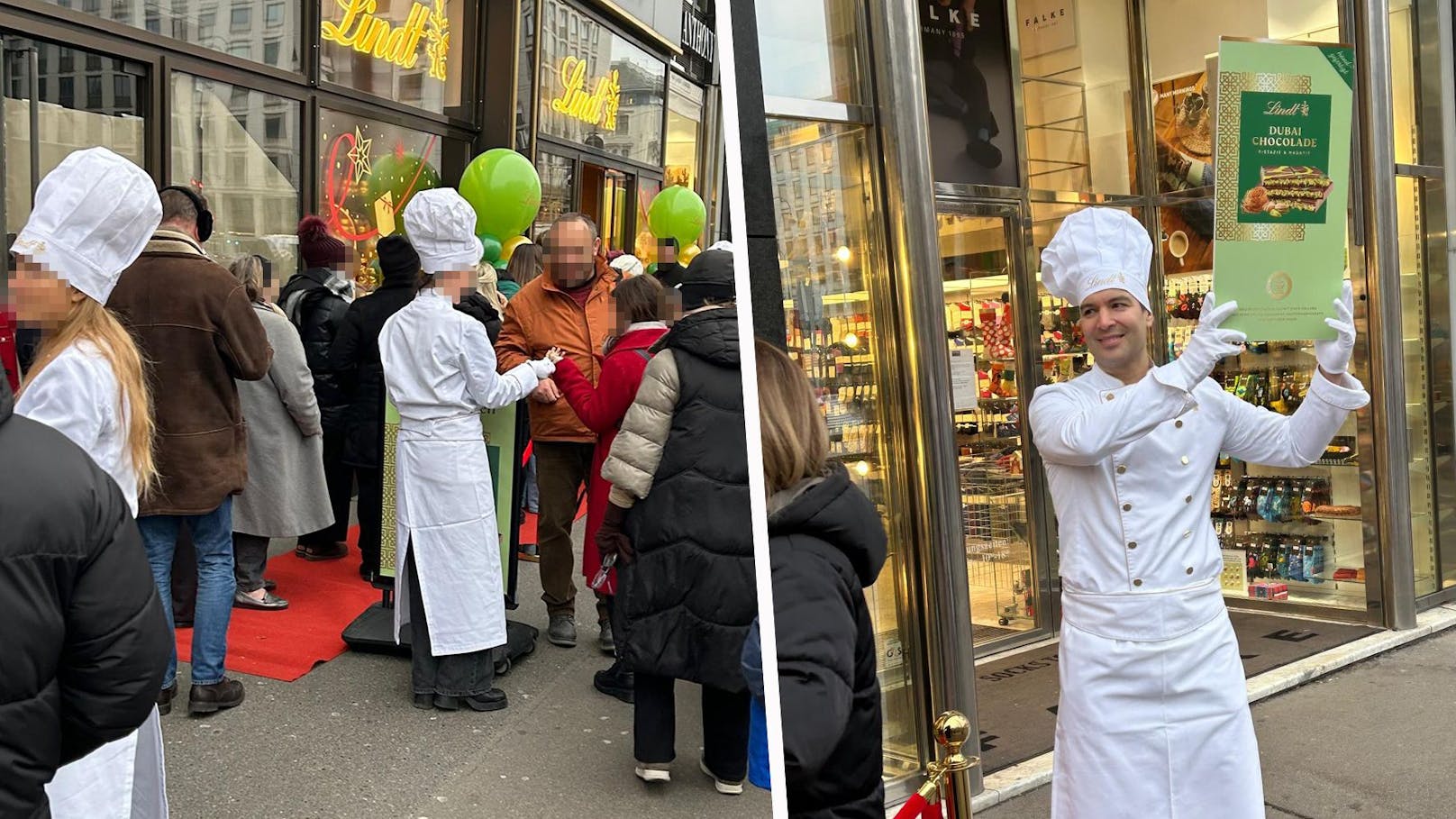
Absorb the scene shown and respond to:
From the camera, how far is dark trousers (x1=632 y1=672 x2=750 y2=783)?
988 mm

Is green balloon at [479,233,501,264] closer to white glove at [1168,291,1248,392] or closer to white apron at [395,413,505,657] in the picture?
white apron at [395,413,505,657]

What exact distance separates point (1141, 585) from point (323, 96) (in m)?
3.60

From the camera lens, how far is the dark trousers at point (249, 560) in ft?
3.49

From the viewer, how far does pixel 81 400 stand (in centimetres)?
87

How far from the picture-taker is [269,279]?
73.0 inches

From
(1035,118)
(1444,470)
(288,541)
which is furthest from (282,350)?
(1444,470)

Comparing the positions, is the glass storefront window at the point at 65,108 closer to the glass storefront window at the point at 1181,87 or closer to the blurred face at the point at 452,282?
Answer: the blurred face at the point at 452,282

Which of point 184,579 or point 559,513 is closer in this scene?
point 184,579

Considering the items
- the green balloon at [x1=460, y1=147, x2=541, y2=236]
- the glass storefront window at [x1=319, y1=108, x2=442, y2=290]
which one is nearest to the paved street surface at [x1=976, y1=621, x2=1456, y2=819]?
the green balloon at [x1=460, y1=147, x2=541, y2=236]

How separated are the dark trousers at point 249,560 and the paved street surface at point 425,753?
0.36 ft

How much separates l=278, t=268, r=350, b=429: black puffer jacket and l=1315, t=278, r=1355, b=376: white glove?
2057mm

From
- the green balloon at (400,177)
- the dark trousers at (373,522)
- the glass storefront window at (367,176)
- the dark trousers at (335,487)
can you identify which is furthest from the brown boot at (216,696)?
the green balloon at (400,177)

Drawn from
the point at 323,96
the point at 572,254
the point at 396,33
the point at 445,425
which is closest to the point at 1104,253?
the point at 572,254

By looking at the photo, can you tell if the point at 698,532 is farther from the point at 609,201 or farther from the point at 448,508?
the point at 448,508
